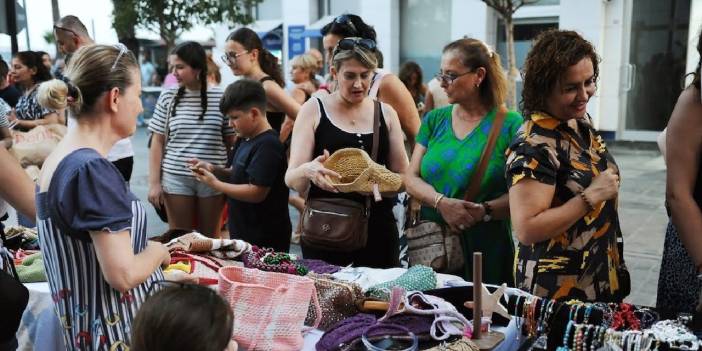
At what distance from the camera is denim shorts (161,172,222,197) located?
4.07 m

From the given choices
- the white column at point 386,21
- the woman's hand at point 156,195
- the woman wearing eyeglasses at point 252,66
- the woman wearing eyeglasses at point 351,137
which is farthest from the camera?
the white column at point 386,21

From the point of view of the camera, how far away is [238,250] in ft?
8.48

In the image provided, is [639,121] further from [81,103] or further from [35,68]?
[81,103]

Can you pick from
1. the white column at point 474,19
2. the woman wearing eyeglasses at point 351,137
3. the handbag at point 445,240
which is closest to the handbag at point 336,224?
the woman wearing eyeglasses at point 351,137

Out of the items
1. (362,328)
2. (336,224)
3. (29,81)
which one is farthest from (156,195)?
(29,81)

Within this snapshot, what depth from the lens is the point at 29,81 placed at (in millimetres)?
6707

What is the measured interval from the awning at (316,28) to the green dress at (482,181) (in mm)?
12316

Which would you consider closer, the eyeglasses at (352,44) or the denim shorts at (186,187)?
the eyeglasses at (352,44)

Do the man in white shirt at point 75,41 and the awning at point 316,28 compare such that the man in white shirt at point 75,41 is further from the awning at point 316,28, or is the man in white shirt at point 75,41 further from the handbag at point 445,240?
the awning at point 316,28

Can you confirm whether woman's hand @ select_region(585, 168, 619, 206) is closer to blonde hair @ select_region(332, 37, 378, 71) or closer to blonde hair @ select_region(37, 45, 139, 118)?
blonde hair @ select_region(332, 37, 378, 71)

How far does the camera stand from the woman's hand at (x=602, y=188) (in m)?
2.05

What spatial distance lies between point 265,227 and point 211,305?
6.87ft

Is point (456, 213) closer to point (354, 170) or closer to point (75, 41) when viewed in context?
point (354, 170)

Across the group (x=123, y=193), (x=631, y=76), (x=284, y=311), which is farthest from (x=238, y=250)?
(x=631, y=76)
